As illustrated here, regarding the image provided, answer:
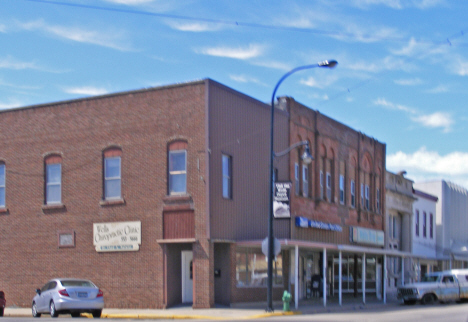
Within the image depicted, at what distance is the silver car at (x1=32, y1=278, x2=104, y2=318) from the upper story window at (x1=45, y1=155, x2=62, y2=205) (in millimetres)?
6507

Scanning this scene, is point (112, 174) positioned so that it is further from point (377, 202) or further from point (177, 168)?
point (377, 202)

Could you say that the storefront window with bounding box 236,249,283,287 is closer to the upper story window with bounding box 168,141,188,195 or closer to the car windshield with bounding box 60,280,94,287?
the upper story window with bounding box 168,141,188,195

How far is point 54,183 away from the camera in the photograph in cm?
2966

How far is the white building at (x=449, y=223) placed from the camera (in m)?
56.4

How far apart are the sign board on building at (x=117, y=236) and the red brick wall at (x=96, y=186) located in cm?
22

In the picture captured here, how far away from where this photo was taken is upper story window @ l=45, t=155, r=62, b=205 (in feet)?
97.0

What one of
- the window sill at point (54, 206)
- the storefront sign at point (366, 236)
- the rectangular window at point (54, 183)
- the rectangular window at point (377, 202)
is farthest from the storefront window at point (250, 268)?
the rectangular window at point (377, 202)

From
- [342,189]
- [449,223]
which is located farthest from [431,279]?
[449,223]

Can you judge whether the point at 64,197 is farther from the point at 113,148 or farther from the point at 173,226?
the point at 173,226

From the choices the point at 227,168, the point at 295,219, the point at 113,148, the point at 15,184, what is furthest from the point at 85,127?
the point at 295,219

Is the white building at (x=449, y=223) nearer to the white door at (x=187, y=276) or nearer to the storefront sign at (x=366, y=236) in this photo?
the storefront sign at (x=366, y=236)

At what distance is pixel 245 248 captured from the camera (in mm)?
28234

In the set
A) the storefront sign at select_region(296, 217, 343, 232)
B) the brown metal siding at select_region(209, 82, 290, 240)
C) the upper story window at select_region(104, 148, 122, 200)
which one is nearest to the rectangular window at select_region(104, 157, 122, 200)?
the upper story window at select_region(104, 148, 122, 200)

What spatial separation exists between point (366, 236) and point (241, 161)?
1587cm
